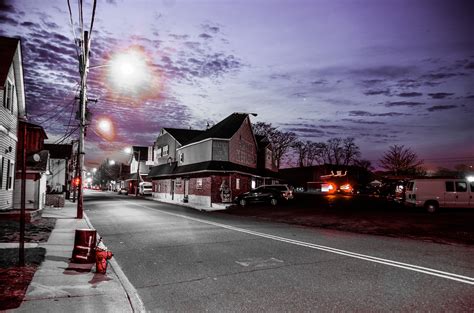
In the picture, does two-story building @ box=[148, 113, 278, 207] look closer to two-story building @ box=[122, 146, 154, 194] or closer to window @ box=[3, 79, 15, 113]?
window @ box=[3, 79, 15, 113]

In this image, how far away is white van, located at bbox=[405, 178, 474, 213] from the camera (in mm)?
22391

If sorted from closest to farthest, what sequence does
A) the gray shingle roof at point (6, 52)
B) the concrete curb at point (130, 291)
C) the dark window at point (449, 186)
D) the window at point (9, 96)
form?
the concrete curb at point (130, 291), the gray shingle roof at point (6, 52), the window at point (9, 96), the dark window at point (449, 186)

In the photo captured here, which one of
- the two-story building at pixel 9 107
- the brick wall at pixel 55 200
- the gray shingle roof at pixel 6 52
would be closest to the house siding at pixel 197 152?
the brick wall at pixel 55 200

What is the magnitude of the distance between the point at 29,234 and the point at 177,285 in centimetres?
918

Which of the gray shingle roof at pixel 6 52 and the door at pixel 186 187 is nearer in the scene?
the gray shingle roof at pixel 6 52

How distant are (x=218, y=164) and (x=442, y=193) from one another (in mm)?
19615

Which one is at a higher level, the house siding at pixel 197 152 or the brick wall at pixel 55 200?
the house siding at pixel 197 152

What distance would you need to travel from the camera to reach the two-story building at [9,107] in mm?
18422

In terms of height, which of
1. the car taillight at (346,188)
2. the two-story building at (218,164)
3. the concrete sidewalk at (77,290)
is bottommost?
the concrete sidewalk at (77,290)

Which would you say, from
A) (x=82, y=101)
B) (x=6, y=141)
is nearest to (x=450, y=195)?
(x=82, y=101)

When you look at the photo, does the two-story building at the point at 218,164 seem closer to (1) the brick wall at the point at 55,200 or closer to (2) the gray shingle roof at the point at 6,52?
(1) the brick wall at the point at 55,200

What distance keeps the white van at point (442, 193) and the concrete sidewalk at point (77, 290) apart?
783 inches

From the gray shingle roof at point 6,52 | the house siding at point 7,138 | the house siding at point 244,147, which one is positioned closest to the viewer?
the gray shingle roof at point 6,52

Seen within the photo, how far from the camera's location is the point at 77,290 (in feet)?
21.5
